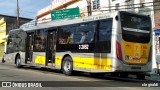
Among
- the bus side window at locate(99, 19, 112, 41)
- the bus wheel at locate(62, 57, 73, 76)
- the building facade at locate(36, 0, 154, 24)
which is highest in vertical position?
the building facade at locate(36, 0, 154, 24)

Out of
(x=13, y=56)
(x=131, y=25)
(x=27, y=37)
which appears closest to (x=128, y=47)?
(x=131, y=25)

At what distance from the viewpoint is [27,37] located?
2409 centimetres

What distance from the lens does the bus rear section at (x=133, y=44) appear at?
16.0m

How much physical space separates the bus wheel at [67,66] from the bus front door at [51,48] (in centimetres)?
136

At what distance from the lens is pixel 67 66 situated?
19406mm

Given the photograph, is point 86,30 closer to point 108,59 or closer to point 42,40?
point 108,59

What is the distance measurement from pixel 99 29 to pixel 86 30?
112cm

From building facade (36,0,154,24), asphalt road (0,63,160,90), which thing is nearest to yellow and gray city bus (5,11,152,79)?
asphalt road (0,63,160,90)

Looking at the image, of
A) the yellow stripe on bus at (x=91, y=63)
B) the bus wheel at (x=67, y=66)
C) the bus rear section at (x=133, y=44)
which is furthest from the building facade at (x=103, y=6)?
the yellow stripe on bus at (x=91, y=63)

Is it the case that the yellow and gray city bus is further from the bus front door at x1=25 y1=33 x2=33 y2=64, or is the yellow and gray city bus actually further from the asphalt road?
the bus front door at x1=25 y1=33 x2=33 y2=64

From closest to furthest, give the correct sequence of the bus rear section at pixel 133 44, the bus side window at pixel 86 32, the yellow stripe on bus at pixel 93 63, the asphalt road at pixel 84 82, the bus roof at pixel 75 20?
the asphalt road at pixel 84 82
the bus rear section at pixel 133 44
the yellow stripe on bus at pixel 93 63
the bus roof at pixel 75 20
the bus side window at pixel 86 32

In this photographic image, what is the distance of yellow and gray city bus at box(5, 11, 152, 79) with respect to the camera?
16.0 m

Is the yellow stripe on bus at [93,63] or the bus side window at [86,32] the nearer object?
the yellow stripe on bus at [93,63]

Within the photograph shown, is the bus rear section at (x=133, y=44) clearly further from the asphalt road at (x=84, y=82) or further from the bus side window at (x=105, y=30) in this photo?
the asphalt road at (x=84, y=82)
